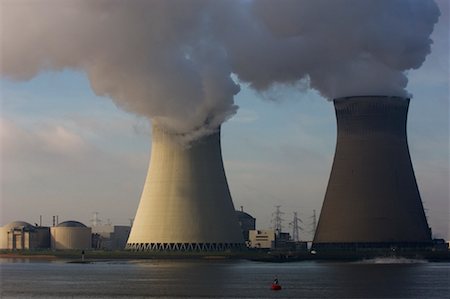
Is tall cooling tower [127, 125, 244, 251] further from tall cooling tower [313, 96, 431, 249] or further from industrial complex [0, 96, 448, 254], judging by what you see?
tall cooling tower [313, 96, 431, 249]

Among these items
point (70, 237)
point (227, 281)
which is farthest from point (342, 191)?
point (70, 237)

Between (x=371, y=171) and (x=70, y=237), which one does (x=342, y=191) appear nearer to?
(x=371, y=171)

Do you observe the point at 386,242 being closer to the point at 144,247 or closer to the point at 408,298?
the point at 144,247

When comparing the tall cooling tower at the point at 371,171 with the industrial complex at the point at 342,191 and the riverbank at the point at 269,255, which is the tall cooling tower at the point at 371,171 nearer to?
the industrial complex at the point at 342,191

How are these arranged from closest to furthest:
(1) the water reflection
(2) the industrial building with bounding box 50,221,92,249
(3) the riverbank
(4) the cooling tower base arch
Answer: (1) the water reflection
(4) the cooling tower base arch
(3) the riverbank
(2) the industrial building with bounding box 50,221,92,249

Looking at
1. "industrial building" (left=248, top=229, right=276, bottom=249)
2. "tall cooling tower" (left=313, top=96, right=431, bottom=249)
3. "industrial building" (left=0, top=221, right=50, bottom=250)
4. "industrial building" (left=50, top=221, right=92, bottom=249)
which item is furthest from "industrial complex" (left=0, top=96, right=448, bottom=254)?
"industrial building" (left=0, top=221, right=50, bottom=250)

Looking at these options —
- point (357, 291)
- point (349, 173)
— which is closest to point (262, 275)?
point (349, 173)
